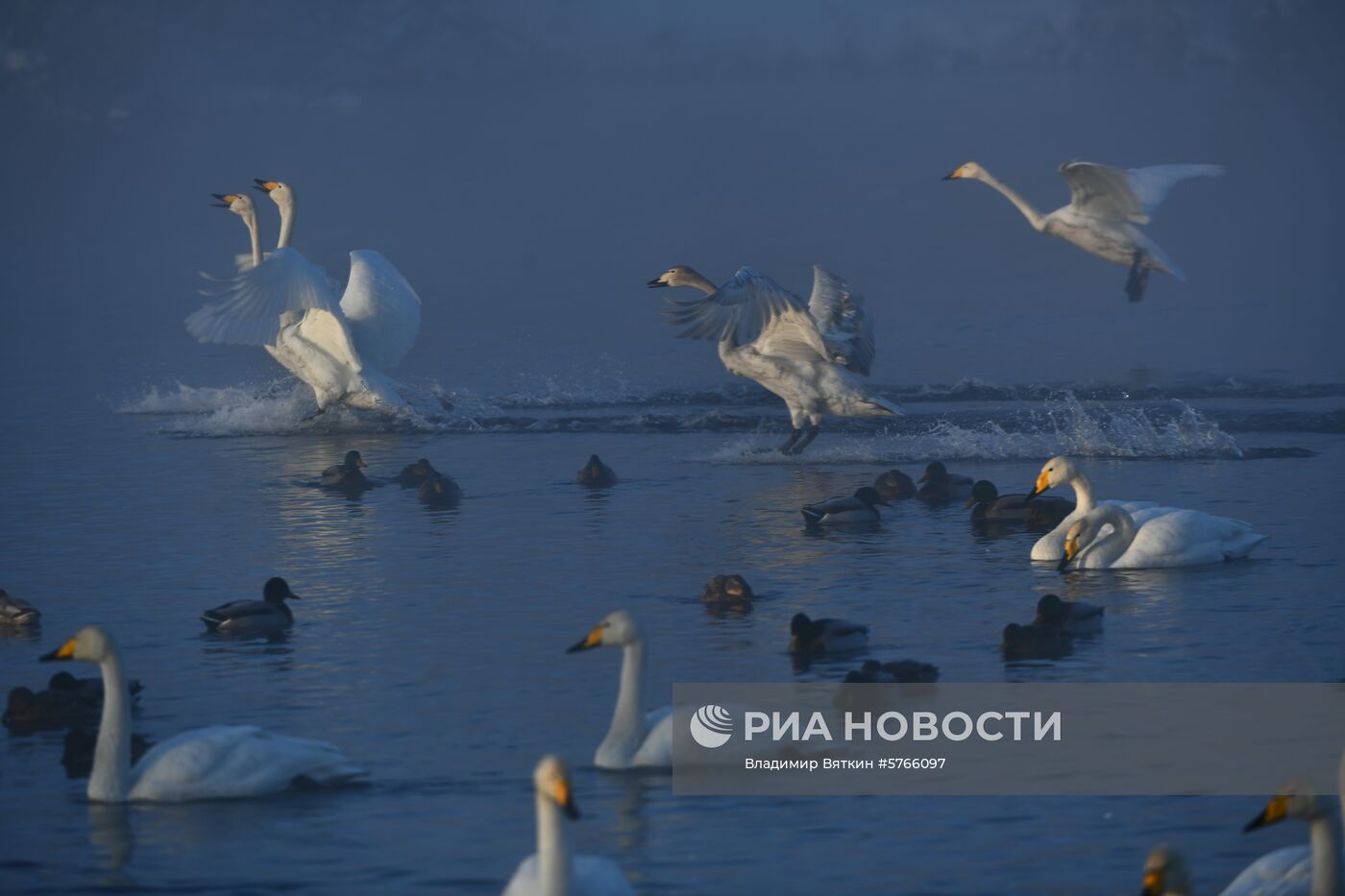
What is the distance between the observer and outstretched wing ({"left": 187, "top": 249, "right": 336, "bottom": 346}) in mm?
18453

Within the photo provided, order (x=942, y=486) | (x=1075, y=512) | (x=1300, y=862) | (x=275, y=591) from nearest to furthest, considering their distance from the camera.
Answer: (x=1300, y=862) < (x=275, y=591) < (x=1075, y=512) < (x=942, y=486)

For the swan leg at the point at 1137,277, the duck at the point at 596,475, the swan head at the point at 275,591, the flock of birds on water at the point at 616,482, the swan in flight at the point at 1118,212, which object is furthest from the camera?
the swan leg at the point at 1137,277

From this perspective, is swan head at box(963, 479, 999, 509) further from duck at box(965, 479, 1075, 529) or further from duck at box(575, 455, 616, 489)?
duck at box(575, 455, 616, 489)

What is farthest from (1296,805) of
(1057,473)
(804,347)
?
(804,347)

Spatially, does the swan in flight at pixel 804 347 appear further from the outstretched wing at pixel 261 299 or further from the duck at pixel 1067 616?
the duck at pixel 1067 616

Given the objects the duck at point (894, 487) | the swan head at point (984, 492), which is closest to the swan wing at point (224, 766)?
the swan head at point (984, 492)

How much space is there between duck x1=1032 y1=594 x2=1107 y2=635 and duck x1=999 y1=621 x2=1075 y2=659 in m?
0.11

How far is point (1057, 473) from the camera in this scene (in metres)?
12.8

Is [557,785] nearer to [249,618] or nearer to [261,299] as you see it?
[249,618]

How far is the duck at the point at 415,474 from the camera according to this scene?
52.7 feet

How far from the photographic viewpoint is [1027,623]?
11.0 metres

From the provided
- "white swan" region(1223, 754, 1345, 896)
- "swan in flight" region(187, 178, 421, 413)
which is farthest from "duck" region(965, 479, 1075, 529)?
"white swan" region(1223, 754, 1345, 896)

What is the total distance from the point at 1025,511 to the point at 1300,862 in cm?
728

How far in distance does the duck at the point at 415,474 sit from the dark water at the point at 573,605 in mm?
150
